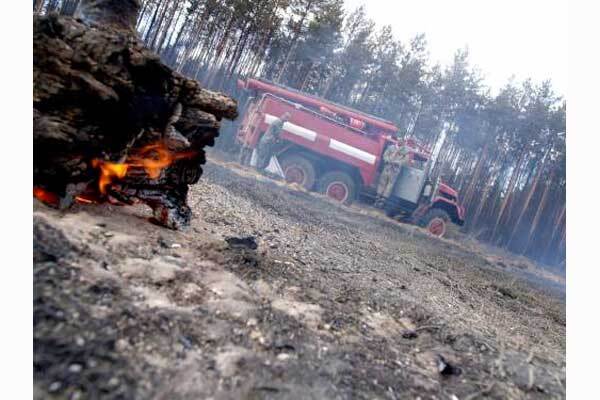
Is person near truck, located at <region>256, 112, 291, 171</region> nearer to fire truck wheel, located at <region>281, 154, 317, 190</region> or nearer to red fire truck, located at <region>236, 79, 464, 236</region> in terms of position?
red fire truck, located at <region>236, 79, 464, 236</region>

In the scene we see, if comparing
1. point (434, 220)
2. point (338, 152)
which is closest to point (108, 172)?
point (338, 152)

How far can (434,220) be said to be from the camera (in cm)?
1405

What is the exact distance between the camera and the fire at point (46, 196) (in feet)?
9.05

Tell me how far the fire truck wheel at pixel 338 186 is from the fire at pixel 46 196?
11195mm

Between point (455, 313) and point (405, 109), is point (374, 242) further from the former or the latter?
point (405, 109)

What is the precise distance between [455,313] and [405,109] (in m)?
28.6

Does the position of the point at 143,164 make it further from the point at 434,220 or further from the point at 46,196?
the point at 434,220

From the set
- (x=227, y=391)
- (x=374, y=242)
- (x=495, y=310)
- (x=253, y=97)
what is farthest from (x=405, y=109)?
(x=227, y=391)

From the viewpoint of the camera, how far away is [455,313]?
13.5ft

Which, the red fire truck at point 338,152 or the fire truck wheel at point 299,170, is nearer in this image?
the red fire truck at point 338,152

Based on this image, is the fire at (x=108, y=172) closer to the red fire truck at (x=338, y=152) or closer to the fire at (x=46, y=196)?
the fire at (x=46, y=196)

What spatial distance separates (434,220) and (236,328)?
13.3 metres

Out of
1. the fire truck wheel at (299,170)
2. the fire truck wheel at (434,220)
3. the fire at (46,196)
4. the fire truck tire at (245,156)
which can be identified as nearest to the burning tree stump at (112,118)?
the fire at (46,196)

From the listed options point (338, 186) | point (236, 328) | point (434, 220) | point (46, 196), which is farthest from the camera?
point (434, 220)
